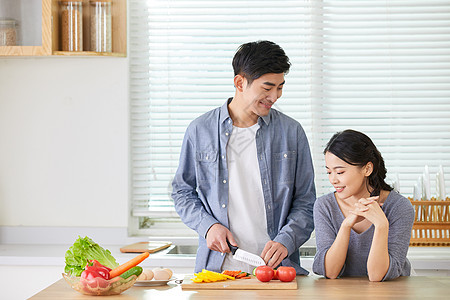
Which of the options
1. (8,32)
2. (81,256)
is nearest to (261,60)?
(81,256)

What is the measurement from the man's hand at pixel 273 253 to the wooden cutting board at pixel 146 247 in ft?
3.10

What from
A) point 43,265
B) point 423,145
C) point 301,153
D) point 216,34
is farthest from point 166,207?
point 423,145

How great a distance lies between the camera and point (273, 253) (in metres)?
2.02

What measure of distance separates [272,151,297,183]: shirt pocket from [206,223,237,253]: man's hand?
0.29 meters

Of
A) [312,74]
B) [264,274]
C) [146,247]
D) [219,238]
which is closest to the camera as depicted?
[264,274]

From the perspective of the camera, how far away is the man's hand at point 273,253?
6.59 feet

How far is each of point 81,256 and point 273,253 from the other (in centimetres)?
64

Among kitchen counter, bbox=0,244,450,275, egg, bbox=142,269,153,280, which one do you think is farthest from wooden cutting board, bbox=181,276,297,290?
kitchen counter, bbox=0,244,450,275

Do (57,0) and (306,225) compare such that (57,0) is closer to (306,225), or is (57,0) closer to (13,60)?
(13,60)

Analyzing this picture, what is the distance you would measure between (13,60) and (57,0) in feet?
1.43

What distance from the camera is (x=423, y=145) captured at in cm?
311

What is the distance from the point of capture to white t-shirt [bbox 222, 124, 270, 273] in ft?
7.09

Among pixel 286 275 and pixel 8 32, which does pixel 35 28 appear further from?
pixel 286 275

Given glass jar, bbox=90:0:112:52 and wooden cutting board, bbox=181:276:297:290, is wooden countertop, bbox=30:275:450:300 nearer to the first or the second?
wooden cutting board, bbox=181:276:297:290
